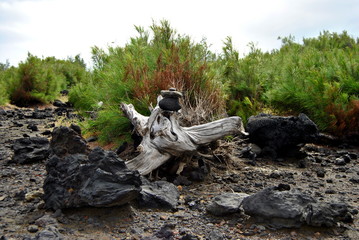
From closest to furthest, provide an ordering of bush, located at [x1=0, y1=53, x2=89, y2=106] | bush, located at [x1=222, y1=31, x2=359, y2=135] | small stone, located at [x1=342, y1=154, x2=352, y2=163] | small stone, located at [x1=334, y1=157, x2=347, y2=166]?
small stone, located at [x1=334, y1=157, x2=347, y2=166]
small stone, located at [x1=342, y1=154, x2=352, y2=163]
bush, located at [x1=222, y1=31, x2=359, y2=135]
bush, located at [x1=0, y1=53, x2=89, y2=106]

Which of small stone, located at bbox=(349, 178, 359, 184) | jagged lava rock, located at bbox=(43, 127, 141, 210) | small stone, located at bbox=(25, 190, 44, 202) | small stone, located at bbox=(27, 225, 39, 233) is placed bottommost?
small stone, located at bbox=(349, 178, 359, 184)

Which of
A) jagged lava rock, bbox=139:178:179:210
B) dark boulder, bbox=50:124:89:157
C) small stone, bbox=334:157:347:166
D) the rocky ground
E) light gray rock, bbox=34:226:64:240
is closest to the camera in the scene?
light gray rock, bbox=34:226:64:240

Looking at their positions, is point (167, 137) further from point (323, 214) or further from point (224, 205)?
point (323, 214)

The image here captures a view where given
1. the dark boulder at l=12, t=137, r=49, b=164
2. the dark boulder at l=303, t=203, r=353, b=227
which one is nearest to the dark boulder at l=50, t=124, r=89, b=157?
the dark boulder at l=12, t=137, r=49, b=164

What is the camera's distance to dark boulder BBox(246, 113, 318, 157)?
6.85 meters

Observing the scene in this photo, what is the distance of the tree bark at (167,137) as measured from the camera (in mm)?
5156

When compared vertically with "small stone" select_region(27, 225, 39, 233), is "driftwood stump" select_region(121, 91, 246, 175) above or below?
above

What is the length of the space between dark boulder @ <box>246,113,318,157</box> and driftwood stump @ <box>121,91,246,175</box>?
4.62 feet

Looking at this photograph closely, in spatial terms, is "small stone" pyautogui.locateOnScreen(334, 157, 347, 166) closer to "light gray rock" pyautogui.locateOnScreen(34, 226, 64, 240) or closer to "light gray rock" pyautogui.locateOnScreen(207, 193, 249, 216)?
"light gray rock" pyautogui.locateOnScreen(207, 193, 249, 216)

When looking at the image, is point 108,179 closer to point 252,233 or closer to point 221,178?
point 252,233

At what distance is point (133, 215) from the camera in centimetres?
391

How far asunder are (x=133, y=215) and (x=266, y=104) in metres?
6.74

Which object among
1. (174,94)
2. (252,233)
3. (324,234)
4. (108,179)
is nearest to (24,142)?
(174,94)

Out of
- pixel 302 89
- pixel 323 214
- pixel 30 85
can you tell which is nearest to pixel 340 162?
pixel 302 89
